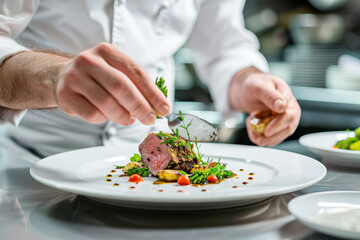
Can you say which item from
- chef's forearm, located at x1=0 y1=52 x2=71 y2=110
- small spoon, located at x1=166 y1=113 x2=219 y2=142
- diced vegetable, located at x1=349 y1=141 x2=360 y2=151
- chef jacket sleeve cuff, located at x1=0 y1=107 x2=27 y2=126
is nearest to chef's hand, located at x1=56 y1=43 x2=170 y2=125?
chef's forearm, located at x1=0 y1=52 x2=71 y2=110

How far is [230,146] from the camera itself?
1.43 m

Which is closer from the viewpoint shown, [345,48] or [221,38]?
[221,38]

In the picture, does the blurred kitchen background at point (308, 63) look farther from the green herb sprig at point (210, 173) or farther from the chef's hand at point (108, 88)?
the chef's hand at point (108, 88)

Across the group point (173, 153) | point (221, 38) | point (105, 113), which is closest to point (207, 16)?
point (221, 38)

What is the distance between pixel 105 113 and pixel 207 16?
4.43ft

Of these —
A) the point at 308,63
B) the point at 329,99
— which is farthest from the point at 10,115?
the point at 308,63

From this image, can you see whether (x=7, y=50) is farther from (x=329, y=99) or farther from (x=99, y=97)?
(x=329, y=99)

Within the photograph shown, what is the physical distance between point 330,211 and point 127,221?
35 centimetres

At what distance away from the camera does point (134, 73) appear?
901mm

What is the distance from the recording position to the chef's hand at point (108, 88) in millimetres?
866

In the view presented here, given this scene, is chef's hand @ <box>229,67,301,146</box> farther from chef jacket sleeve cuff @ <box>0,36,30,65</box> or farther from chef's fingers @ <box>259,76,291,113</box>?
chef jacket sleeve cuff @ <box>0,36,30,65</box>

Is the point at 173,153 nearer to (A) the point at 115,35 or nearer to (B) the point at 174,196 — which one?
(B) the point at 174,196

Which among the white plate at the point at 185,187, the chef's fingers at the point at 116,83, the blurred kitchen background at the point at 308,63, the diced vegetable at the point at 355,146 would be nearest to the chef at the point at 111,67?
the chef's fingers at the point at 116,83

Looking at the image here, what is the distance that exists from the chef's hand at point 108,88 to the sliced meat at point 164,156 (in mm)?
227
